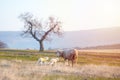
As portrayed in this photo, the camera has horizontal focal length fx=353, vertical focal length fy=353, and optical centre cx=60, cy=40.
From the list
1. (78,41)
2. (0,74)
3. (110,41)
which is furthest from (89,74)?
(78,41)

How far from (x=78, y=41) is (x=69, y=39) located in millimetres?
8606

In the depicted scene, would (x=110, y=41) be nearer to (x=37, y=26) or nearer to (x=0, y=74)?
(x=37, y=26)

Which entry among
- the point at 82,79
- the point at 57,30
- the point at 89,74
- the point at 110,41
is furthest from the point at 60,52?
the point at 110,41

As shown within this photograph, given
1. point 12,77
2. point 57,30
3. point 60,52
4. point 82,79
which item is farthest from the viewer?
point 57,30

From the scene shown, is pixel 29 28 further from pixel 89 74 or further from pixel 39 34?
pixel 89 74

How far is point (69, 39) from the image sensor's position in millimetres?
137500

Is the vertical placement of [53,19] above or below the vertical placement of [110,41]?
above

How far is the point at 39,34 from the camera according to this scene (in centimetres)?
8450

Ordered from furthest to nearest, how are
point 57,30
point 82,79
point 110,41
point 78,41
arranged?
point 78,41
point 110,41
point 57,30
point 82,79

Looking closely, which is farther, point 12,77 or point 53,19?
point 53,19

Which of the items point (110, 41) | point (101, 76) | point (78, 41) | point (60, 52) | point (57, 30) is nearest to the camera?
point (101, 76)

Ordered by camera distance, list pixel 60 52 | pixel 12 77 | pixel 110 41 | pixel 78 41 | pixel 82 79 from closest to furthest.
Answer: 1. pixel 12 77
2. pixel 82 79
3. pixel 60 52
4. pixel 110 41
5. pixel 78 41

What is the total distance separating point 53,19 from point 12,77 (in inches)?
2687

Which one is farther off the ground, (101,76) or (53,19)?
(53,19)
